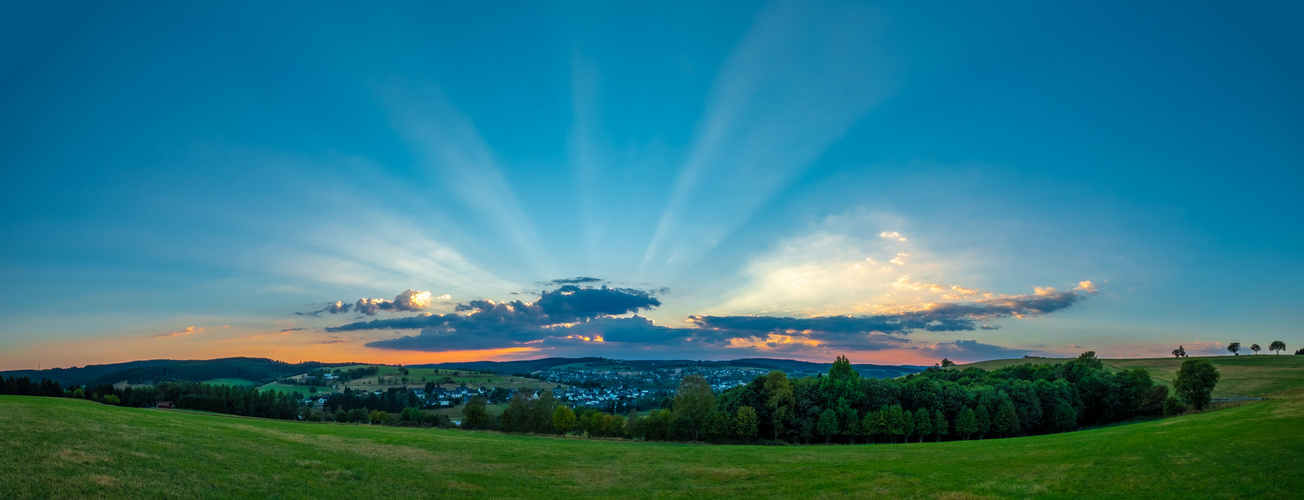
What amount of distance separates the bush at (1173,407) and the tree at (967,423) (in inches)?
1066

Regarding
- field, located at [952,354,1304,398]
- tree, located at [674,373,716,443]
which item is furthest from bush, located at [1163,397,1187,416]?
tree, located at [674,373,716,443]

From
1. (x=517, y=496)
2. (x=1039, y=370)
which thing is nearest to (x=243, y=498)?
(x=517, y=496)

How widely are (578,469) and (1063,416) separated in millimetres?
86046

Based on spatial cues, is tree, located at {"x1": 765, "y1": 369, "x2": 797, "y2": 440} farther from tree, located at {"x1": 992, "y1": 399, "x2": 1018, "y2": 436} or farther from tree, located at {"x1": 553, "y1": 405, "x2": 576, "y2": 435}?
tree, located at {"x1": 553, "y1": 405, "x2": 576, "y2": 435}

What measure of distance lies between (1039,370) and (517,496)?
424 feet

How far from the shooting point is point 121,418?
35.3 m

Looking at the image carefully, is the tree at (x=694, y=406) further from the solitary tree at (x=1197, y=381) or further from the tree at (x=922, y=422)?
the solitary tree at (x=1197, y=381)

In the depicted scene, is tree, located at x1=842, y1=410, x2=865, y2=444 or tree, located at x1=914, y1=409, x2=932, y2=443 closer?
tree, located at x1=842, y1=410, x2=865, y2=444

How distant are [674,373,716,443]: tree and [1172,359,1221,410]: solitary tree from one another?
65631mm

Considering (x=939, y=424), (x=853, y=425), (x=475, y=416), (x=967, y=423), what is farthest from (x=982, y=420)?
(x=475, y=416)

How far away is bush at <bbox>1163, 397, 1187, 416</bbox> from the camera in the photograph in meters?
75.9

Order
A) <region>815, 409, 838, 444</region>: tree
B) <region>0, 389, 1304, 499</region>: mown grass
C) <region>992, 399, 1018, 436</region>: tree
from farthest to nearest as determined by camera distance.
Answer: <region>992, 399, 1018, 436</region>: tree → <region>815, 409, 838, 444</region>: tree → <region>0, 389, 1304, 499</region>: mown grass

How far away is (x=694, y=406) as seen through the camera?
257ft

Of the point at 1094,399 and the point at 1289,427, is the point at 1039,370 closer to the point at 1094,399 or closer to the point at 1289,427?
the point at 1094,399
